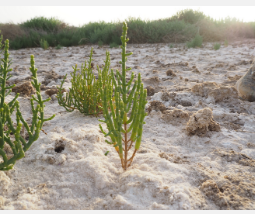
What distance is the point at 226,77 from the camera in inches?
147

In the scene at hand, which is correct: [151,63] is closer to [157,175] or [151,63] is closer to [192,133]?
[192,133]

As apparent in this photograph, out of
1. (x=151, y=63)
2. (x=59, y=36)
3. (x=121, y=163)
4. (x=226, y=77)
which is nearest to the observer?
(x=121, y=163)

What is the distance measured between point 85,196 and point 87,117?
1.16 meters

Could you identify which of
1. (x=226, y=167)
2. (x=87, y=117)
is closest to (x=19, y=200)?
(x=87, y=117)

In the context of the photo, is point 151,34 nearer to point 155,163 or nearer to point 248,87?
point 248,87

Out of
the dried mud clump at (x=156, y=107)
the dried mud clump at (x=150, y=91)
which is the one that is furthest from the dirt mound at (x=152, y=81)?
the dried mud clump at (x=156, y=107)

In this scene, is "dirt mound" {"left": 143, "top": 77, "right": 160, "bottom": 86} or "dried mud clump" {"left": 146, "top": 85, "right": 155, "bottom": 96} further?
"dirt mound" {"left": 143, "top": 77, "right": 160, "bottom": 86}

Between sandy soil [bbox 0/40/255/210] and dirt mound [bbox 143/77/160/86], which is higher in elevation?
dirt mound [bbox 143/77/160/86]

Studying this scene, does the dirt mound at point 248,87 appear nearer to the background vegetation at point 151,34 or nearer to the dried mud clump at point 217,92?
the dried mud clump at point 217,92

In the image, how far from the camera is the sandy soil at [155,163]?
51.6 inches

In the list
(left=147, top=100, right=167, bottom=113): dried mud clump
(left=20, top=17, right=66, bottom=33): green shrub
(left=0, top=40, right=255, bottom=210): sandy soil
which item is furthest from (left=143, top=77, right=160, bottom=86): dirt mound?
(left=20, top=17, right=66, bottom=33): green shrub

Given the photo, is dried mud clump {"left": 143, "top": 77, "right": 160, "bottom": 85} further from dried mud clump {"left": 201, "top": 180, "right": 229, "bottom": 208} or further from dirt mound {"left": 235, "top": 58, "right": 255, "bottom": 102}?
dried mud clump {"left": 201, "top": 180, "right": 229, "bottom": 208}

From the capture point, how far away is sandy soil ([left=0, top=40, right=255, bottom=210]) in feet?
4.30

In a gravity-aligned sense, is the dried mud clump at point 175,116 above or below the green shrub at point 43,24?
below
